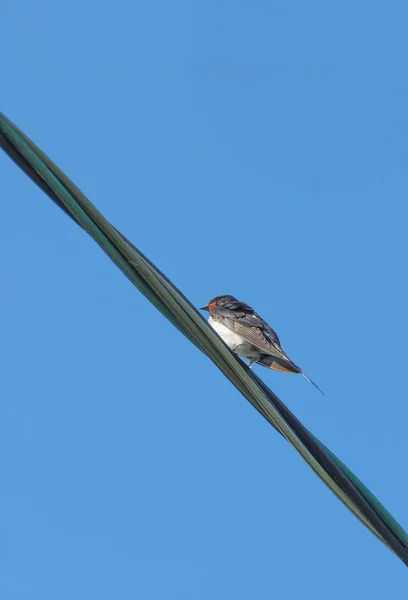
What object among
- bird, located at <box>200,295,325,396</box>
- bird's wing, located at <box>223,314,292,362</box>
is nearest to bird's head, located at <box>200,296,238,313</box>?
bird, located at <box>200,295,325,396</box>

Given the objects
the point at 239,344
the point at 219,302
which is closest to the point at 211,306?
the point at 219,302

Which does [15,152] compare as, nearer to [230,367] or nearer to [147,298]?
[147,298]

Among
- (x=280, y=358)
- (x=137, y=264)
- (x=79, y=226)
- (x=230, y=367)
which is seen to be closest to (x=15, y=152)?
(x=79, y=226)

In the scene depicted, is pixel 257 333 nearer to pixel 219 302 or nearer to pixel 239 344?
pixel 239 344

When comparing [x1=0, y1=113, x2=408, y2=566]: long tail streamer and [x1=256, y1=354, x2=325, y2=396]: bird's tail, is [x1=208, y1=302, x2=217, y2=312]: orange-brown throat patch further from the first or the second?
[x1=0, y1=113, x2=408, y2=566]: long tail streamer

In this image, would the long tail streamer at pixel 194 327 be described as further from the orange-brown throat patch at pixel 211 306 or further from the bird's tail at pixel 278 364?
the orange-brown throat patch at pixel 211 306

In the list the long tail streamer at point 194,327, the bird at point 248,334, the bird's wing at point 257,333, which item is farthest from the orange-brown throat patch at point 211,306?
the long tail streamer at point 194,327

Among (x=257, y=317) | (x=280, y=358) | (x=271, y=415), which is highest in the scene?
(x=257, y=317)

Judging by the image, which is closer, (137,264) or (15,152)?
(15,152)

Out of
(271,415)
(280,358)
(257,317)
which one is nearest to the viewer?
(271,415)
